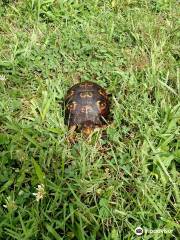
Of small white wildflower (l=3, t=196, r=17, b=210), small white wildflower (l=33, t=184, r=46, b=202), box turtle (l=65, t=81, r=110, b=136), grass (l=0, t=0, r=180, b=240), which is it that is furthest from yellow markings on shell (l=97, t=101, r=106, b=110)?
small white wildflower (l=3, t=196, r=17, b=210)

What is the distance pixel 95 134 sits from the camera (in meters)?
3.02

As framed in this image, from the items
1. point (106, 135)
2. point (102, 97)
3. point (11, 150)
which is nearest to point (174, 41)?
point (102, 97)

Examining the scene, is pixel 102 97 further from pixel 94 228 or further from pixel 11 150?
pixel 94 228

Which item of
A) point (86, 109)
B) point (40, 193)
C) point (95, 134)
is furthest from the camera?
point (86, 109)

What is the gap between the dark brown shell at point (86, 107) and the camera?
123 inches

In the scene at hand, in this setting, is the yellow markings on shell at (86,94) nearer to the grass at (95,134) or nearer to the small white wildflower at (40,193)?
the grass at (95,134)

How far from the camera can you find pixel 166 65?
354 centimetres

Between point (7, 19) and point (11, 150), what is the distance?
1860 millimetres

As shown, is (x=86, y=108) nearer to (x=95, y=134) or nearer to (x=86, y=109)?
(x=86, y=109)

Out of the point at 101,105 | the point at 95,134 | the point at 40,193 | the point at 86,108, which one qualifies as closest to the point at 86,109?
the point at 86,108

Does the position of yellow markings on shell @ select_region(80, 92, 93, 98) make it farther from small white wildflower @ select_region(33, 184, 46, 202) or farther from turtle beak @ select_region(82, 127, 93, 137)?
small white wildflower @ select_region(33, 184, 46, 202)

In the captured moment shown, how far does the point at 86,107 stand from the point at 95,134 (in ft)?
0.88

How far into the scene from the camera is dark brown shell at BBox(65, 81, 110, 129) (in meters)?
3.13

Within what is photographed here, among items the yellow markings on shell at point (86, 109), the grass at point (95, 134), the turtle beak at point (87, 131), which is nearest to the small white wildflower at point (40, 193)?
the grass at point (95, 134)
